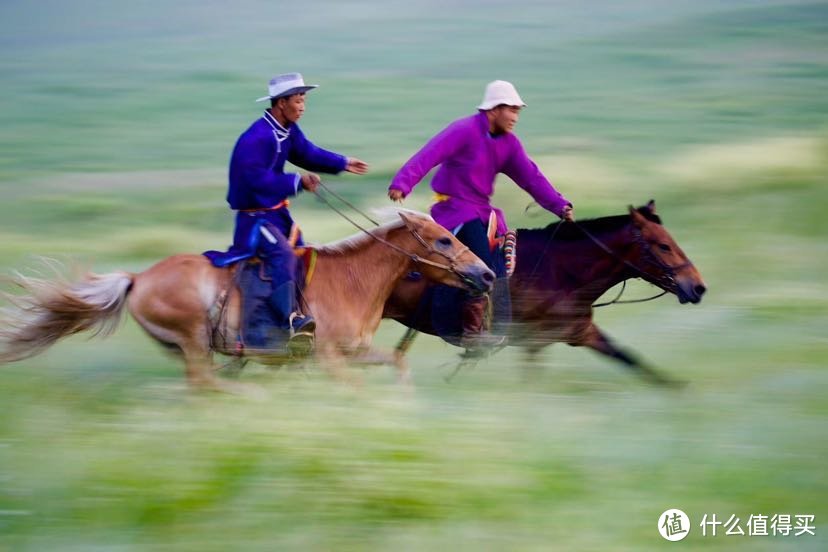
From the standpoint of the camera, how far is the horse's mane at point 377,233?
24.3 feet

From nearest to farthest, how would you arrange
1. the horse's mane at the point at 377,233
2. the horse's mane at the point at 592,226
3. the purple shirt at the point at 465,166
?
1. the horse's mane at the point at 377,233
2. the purple shirt at the point at 465,166
3. the horse's mane at the point at 592,226

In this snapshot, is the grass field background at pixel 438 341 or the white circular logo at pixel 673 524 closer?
the white circular logo at pixel 673 524

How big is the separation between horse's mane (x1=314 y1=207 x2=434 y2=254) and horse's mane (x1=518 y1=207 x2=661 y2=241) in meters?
1.09

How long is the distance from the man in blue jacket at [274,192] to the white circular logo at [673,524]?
9.00ft

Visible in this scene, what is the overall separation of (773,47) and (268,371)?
70.4 feet

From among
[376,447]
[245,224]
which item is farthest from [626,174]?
[376,447]

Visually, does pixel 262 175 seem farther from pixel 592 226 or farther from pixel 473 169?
pixel 592 226

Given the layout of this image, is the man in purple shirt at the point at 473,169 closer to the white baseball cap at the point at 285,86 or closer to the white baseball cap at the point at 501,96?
the white baseball cap at the point at 501,96

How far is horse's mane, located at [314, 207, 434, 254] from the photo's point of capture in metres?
7.39

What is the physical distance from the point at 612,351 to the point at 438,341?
2.12 metres

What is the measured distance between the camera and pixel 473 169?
7.89 metres

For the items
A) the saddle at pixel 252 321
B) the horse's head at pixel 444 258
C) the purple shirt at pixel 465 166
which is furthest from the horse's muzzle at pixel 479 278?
the saddle at pixel 252 321

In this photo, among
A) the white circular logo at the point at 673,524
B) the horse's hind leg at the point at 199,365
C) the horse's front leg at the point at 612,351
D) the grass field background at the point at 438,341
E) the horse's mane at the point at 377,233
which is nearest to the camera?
the white circular logo at the point at 673,524

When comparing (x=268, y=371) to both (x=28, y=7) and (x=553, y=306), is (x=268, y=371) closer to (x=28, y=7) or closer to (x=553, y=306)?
(x=553, y=306)
